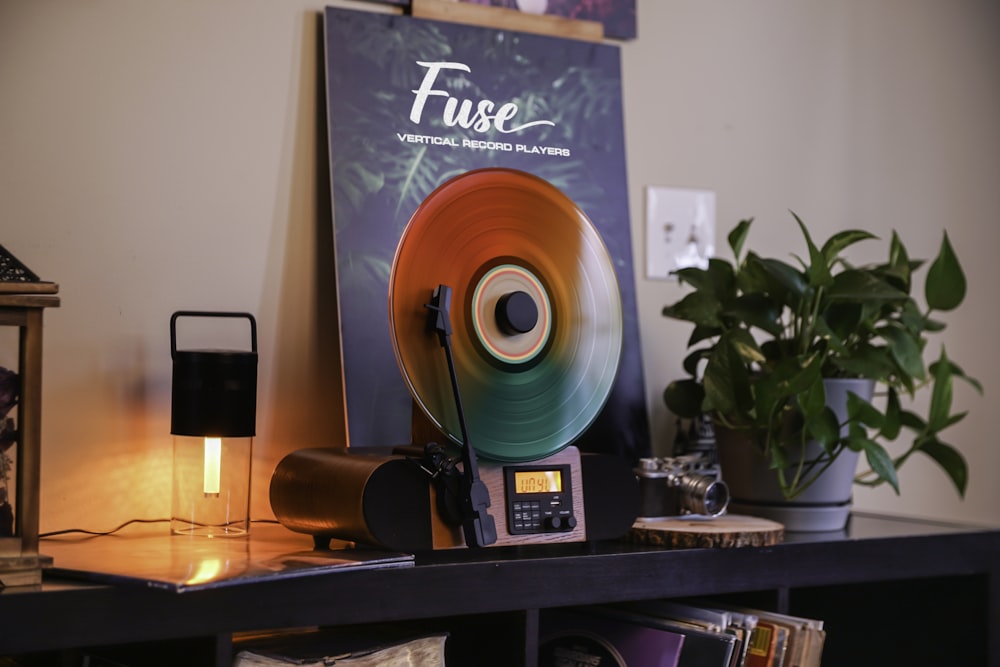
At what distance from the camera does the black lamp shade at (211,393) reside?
1.56 m

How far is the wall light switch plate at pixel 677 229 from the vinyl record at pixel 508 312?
1.66 ft

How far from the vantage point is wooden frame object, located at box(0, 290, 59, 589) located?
1214mm

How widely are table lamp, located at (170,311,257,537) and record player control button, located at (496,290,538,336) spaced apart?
0.37m

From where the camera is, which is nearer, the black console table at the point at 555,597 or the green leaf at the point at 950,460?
the black console table at the point at 555,597

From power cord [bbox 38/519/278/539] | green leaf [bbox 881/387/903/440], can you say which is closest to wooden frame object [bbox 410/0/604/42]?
green leaf [bbox 881/387/903/440]

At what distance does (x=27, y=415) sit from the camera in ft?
4.03

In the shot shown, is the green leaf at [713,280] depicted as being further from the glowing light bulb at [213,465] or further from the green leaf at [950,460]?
the glowing light bulb at [213,465]

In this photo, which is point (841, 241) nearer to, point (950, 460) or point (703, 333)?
point (703, 333)

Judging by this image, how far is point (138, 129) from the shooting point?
1721 millimetres

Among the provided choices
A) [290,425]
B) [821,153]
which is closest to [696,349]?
[821,153]

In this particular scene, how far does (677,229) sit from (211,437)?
98cm

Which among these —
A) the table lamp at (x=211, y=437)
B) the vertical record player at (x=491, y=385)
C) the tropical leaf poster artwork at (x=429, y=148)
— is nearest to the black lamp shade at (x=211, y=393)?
the table lamp at (x=211, y=437)

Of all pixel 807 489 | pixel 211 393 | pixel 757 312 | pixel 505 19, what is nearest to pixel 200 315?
pixel 211 393

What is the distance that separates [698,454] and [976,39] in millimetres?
1167
